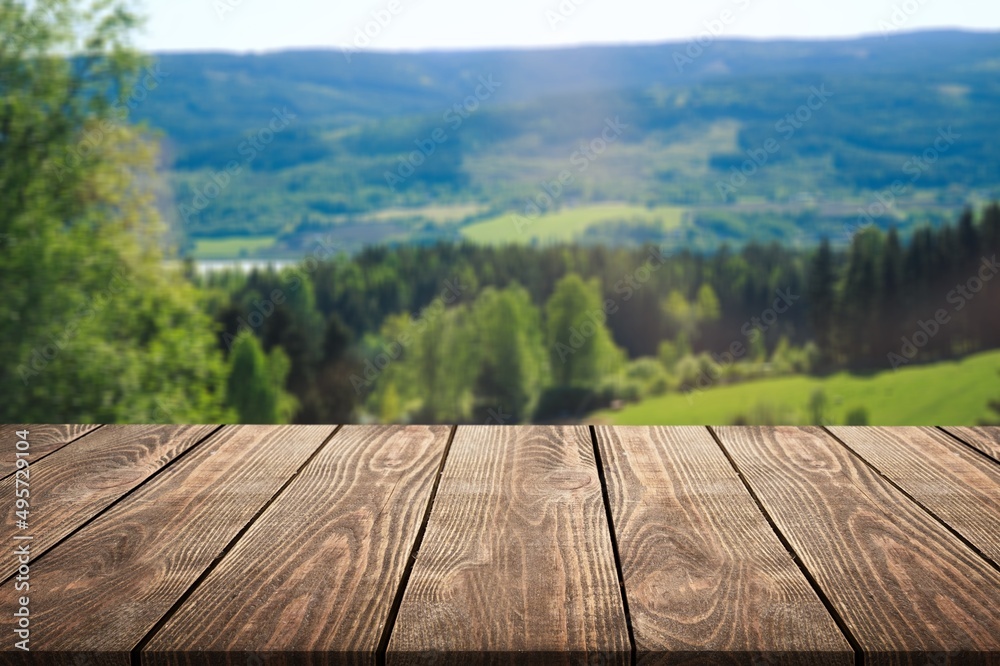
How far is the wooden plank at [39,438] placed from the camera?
1.42m

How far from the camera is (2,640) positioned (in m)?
0.79

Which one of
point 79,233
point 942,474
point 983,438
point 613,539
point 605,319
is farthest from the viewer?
point 605,319

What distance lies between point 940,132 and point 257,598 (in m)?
22.7

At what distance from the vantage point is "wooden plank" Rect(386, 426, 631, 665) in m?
0.77

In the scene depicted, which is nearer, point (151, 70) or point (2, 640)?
point (2, 640)

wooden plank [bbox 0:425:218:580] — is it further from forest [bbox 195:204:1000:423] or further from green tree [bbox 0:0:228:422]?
forest [bbox 195:204:1000:423]

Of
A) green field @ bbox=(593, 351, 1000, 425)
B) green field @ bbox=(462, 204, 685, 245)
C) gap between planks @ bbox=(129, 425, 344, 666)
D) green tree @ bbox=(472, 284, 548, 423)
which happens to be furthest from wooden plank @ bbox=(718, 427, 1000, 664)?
green field @ bbox=(462, 204, 685, 245)

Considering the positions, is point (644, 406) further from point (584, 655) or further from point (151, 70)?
point (584, 655)

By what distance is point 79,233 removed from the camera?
10.5 meters

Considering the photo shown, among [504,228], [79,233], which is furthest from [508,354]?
[79,233]

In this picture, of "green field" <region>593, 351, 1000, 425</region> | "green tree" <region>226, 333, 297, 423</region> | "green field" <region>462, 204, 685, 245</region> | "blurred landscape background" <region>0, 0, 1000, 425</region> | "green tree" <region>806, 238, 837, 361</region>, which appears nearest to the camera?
"blurred landscape background" <region>0, 0, 1000, 425</region>

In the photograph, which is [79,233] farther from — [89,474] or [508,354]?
[89,474]

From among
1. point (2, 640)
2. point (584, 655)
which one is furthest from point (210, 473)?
point (584, 655)

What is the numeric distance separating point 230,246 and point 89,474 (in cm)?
1541
